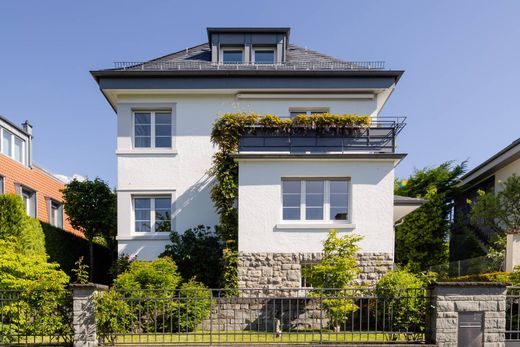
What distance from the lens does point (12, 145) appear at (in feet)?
51.3

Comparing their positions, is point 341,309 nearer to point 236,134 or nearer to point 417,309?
point 417,309

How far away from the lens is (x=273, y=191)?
10.2m

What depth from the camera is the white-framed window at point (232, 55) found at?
13430 mm

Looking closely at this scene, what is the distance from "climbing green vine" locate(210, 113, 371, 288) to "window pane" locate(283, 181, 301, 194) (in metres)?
1.51

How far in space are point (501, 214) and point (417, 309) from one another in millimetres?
7522

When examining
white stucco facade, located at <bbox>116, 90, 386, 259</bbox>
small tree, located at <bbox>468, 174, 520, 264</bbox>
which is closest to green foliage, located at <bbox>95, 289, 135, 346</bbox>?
white stucco facade, located at <bbox>116, 90, 386, 259</bbox>

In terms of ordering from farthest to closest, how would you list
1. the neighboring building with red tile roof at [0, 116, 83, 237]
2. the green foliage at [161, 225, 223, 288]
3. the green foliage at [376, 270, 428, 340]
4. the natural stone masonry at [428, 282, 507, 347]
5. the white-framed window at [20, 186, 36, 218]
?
the white-framed window at [20, 186, 36, 218], the neighboring building with red tile roof at [0, 116, 83, 237], the green foliage at [161, 225, 223, 288], the green foliage at [376, 270, 428, 340], the natural stone masonry at [428, 282, 507, 347]

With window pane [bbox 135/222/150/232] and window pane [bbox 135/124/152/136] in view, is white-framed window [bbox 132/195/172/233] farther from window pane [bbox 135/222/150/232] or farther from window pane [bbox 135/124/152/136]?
window pane [bbox 135/124/152/136]

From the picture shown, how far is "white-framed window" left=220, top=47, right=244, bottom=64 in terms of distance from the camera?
1343 cm

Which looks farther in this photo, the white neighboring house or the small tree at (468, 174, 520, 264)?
the small tree at (468, 174, 520, 264)

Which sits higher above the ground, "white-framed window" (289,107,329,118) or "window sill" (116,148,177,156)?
"white-framed window" (289,107,329,118)

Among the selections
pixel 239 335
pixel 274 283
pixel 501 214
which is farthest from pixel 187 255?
pixel 501 214

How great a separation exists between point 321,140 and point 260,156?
Answer: 1.98m

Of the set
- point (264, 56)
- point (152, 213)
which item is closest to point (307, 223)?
point (152, 213)
